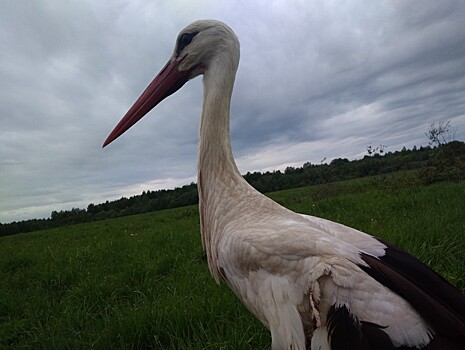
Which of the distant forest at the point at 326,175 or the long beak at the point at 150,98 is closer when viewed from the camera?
the long beak at the point at 150,98

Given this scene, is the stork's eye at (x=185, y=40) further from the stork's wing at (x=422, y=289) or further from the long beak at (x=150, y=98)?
the stork's wing at (x=422, y=289)

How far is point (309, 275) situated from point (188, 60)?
182 centimetres

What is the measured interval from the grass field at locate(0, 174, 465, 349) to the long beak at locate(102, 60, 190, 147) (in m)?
1.63

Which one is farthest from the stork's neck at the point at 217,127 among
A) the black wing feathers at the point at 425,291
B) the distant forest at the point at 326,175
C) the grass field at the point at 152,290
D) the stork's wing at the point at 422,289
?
the distant forest at the point at 326,175

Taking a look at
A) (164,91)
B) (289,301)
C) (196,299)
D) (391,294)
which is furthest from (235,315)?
(164,91)

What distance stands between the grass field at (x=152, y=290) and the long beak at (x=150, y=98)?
163cm

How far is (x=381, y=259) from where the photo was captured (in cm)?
177

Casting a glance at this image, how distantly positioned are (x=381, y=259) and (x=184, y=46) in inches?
78.3

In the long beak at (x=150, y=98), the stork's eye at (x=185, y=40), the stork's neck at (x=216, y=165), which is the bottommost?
the stork's neck at (x=216, y=165)

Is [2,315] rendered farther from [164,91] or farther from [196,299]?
[164,91]

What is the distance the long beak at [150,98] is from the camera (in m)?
2.73

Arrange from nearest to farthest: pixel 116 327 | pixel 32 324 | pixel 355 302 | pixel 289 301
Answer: pixel 355 302 < pixel 289 301 < pixel 116 327 < pixel 32 324

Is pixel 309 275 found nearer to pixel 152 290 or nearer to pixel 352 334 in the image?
pixel 352 334

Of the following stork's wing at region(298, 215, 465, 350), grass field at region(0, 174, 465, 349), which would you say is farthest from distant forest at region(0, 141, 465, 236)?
stork's wing at region(298, 215, 465, 350)
